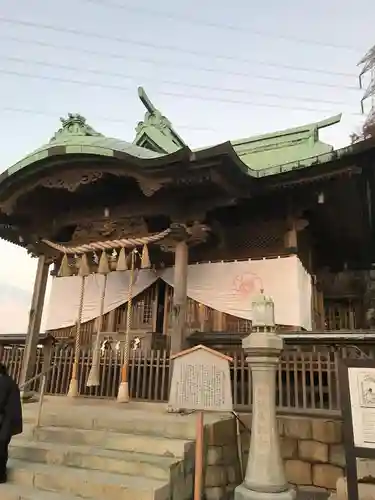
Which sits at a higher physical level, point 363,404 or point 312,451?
point 363,404

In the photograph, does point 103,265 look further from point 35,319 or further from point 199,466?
point 199,466

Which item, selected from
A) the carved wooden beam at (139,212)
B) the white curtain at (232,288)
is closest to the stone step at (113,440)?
the white curtain at (232,288)

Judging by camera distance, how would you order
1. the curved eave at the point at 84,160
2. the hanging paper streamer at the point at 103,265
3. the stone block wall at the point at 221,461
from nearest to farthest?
the stone block wall at the point at 221,461 < the curved eave at the point at 84,160 < the hanging paper streamer at the point at 103,265

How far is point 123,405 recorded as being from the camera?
23.3 ft

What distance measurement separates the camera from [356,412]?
4152 mm

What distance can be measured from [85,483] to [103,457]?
1.55 feet

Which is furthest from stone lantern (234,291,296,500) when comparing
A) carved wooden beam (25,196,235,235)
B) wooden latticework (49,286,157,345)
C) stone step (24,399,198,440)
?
wooden latticework (49,286,157,345)

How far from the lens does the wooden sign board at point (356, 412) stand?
394 cm

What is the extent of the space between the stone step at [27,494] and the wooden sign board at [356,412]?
2873 mm

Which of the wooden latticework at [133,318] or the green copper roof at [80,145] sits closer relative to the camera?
the green copper roof at [80,145]

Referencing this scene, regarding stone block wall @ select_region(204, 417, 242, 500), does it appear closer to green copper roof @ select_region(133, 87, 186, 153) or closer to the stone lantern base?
the stone lantern base

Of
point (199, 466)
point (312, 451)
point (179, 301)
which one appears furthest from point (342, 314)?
point (199, 466)

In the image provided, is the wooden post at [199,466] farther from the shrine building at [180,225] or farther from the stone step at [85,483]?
the shrine building at [180,225]

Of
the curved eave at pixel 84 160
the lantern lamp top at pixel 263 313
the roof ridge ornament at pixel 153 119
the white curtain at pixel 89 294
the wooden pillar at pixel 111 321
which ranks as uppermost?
the roof ridge ornament at pixel 153 119
